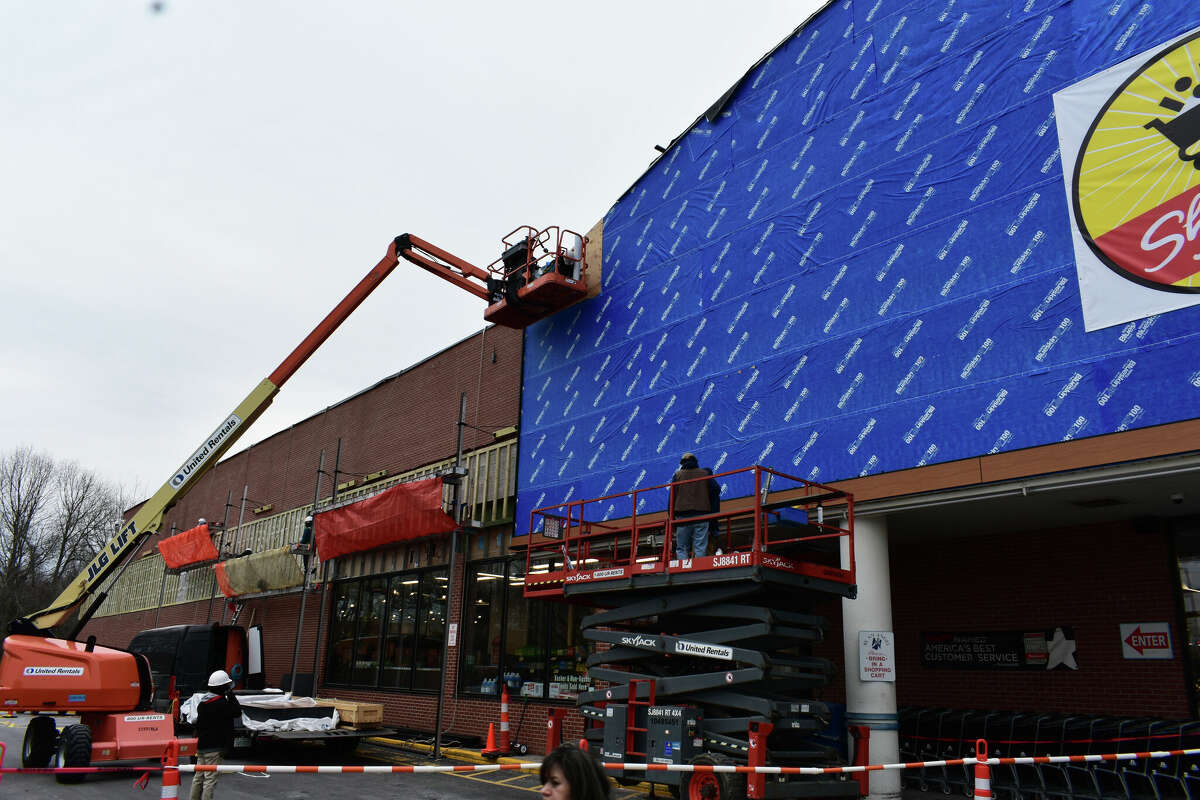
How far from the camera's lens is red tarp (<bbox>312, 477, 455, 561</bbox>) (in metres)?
21.5

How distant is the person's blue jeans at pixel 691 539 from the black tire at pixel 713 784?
2.56 meters

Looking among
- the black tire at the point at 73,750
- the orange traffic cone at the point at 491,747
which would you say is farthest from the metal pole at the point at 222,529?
the black tire at the point at 73,750

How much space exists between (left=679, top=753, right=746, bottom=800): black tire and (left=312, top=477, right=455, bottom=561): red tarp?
38.7 ft

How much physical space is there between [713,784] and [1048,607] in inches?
259

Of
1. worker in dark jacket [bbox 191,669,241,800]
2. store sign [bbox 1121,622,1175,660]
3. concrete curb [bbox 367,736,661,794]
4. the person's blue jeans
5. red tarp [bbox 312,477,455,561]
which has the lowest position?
concrete curb [bbox 367,736,661,794]

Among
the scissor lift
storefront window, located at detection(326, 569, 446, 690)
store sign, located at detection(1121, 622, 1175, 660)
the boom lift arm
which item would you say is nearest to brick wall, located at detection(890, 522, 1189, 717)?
store sign, located at detection(1121, 622, 1175, 660)

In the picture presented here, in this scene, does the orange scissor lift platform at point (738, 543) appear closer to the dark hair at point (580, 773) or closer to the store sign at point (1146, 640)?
the store sign at point (1146, 640)

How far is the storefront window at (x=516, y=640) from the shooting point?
706 inches

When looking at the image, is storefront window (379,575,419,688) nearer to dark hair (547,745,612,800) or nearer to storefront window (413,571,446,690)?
storefront window (413,571,446,690)

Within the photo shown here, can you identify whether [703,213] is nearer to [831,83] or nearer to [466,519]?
[831,83]

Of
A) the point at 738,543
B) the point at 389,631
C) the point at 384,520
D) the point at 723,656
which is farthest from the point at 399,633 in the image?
the point at 723,656

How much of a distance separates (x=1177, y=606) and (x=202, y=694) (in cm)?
1706

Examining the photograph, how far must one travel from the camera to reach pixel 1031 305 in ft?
36.3

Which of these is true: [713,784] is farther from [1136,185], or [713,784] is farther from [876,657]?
[1136,185]
